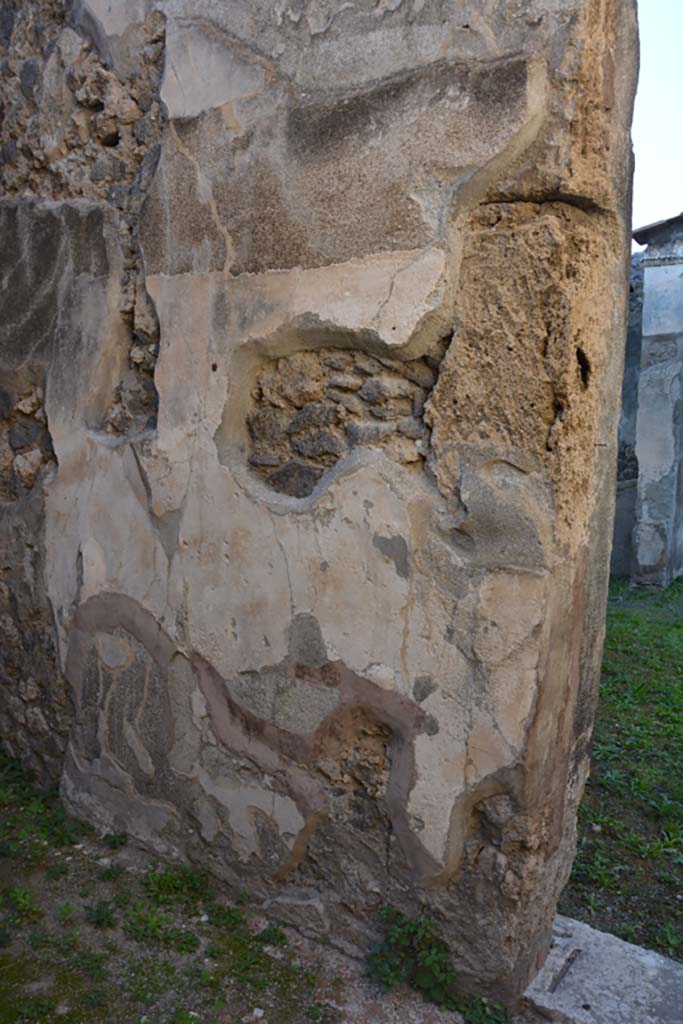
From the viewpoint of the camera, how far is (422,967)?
1.73 metres

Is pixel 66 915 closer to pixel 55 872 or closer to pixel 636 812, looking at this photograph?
pixel 55 872

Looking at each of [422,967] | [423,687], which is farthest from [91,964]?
[423,687]

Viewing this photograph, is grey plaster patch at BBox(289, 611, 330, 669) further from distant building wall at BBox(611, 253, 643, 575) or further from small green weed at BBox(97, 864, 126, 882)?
distant building wall at BBox(611, 253, 643, 575)

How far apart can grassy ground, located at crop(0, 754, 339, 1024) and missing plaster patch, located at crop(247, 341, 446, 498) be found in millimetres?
990

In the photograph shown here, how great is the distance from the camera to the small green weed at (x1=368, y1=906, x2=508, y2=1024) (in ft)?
5.54

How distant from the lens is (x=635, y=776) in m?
2.92

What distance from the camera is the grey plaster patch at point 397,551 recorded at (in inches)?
67.4

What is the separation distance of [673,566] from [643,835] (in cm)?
459

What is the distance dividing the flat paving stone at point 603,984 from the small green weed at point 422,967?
0.37ft

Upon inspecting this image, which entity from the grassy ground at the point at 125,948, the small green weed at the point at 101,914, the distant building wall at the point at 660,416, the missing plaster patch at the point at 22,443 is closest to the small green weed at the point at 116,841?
the grassy ground at the point at 125,948

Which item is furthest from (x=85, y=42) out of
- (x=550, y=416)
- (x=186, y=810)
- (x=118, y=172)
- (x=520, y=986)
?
(x=520, y=986)

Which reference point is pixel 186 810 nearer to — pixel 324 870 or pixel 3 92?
pixel 324 870

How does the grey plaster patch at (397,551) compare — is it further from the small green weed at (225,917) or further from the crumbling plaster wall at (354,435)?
the small green weed at (225,917)

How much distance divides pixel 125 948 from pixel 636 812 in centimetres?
161
